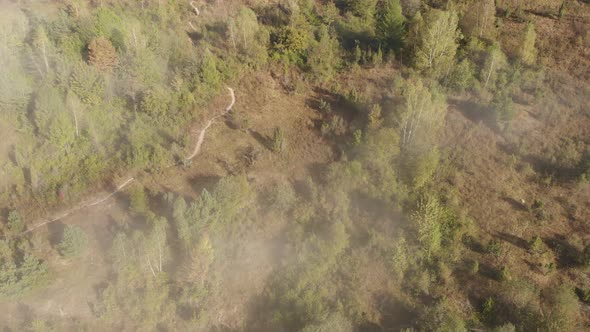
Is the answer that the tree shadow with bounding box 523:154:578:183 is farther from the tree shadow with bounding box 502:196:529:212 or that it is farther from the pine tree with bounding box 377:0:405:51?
the pine tree with bounding box 377:0:405:51

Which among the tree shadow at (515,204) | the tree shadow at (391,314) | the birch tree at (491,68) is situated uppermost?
the birch tree at (491,68)

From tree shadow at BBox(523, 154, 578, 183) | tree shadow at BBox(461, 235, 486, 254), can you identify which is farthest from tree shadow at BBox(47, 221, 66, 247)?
tree shadow at BBox(523, 154, 578, 183)

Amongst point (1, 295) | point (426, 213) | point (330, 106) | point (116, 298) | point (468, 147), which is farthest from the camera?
point (330, 106)

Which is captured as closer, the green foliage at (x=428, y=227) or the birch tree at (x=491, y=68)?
the green foliage at (x=428, y=227)

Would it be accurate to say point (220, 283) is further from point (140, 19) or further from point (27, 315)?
point (140, 19)

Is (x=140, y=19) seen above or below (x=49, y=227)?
above

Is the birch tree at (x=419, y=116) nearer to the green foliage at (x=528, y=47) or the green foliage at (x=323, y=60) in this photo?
the green foliage at (x=323, y=60)

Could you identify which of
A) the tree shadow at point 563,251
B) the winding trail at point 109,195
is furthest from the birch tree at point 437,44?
the winding trail at point 109,195

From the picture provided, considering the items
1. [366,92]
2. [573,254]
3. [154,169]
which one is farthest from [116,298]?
[573,254]
